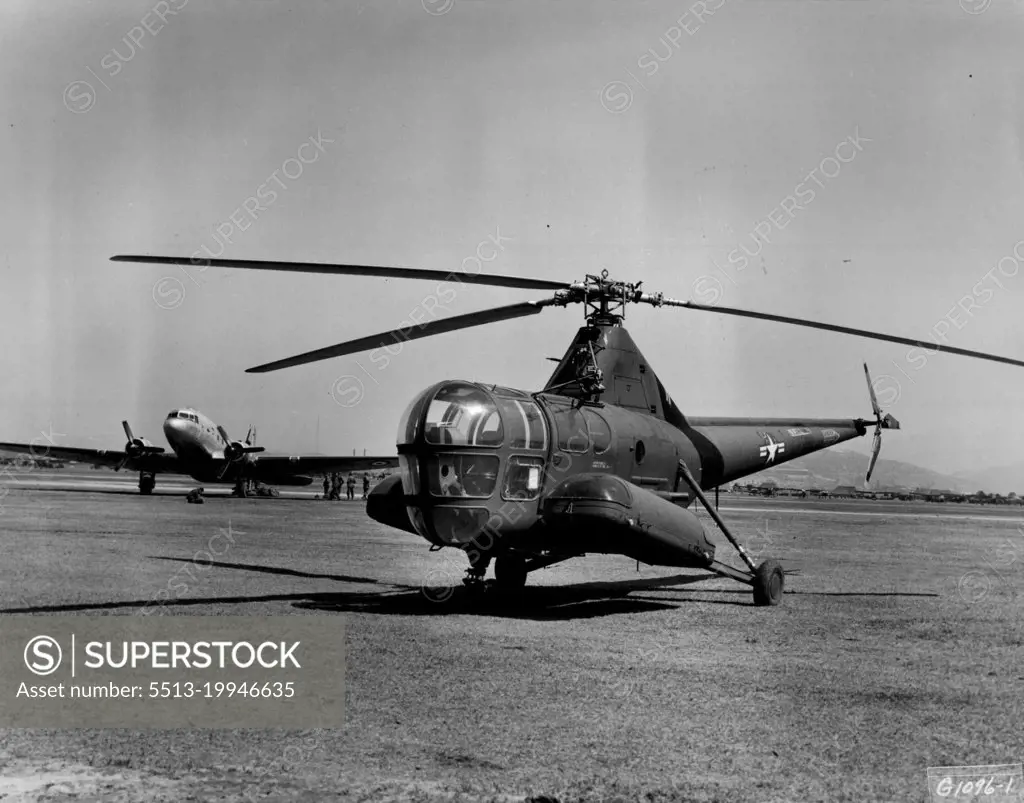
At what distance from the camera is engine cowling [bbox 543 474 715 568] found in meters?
11.2

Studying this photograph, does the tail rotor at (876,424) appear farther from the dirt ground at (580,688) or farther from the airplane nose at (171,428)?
the airplane nose at (171,428)

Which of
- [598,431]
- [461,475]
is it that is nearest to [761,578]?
[598,431]

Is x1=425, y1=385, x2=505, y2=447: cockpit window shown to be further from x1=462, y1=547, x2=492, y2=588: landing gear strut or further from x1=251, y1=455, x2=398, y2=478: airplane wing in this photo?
x1=251, y1=455, x2=398, y2=478: airplane wing

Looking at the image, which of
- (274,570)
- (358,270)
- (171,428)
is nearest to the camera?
(358,270)

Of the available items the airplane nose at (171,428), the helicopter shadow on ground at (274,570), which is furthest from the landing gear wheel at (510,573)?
the airplane nose at (171,428)

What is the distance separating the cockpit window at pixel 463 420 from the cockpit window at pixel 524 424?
16 centimetres

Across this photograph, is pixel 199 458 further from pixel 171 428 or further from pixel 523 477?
pixel 523 477

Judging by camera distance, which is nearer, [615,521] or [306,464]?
[615,521]

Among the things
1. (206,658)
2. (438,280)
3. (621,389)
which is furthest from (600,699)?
(621,389)

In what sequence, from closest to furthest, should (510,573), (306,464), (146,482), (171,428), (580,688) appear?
(580,688)
(510,573)
(171,428)
(146,482)
(306,464)

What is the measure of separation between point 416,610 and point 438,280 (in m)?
3.98

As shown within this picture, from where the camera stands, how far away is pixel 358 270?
10.7 metres

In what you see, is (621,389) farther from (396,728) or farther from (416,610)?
(396,728)

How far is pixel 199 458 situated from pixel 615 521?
3641cm
